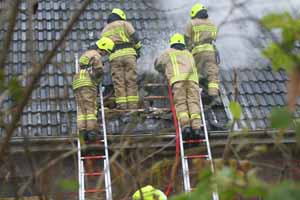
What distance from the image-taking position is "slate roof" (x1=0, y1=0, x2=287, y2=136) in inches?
252

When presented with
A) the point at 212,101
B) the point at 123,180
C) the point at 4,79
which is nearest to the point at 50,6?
the point at 212,101

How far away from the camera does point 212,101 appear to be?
6.55m

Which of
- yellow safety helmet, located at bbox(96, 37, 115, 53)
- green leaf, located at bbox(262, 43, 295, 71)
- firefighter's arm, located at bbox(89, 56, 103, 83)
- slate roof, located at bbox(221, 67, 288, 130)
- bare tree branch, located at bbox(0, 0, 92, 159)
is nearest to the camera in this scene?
green leaf, located at bbox(262, 43, 295, 71)

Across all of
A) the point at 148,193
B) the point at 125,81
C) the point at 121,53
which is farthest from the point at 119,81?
the point at 148,193

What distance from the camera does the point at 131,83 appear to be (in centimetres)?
629

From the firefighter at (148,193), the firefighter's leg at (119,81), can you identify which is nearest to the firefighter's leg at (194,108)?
the firefighter's leg at (119,81)

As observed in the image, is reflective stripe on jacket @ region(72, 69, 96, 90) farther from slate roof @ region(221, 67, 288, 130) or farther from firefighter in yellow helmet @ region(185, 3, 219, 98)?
slate roof @ region(221, 67, 288, 130)

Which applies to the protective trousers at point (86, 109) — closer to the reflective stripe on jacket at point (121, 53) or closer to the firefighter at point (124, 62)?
the firefighter at point (124, 62)

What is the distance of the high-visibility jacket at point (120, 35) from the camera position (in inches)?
253

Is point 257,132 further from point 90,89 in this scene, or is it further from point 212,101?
point 90,89

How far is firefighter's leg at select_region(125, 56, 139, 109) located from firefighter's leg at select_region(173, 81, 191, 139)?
471mm

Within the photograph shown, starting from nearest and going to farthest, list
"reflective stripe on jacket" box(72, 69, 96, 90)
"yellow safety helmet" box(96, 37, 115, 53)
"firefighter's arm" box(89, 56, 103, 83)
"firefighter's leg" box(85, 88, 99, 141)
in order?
"firefighter's leg" box(85, 88, 99, 141)
"reflective stripe on jacket" box(72, 69, 96, 90)
"firefighter's arm" box(89, 56, 103, 83)
"yellow safety helmet" box(96, 37, 115, 53)

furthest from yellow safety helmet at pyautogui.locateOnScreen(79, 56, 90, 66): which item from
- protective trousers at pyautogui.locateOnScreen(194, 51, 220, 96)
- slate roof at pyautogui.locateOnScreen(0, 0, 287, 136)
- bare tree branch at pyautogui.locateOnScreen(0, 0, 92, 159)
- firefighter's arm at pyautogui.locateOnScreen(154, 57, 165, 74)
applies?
bare tree branch at pyautogui.locateOnScreen(0, 0, 92, 159)

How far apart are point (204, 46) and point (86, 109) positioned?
1554mm
